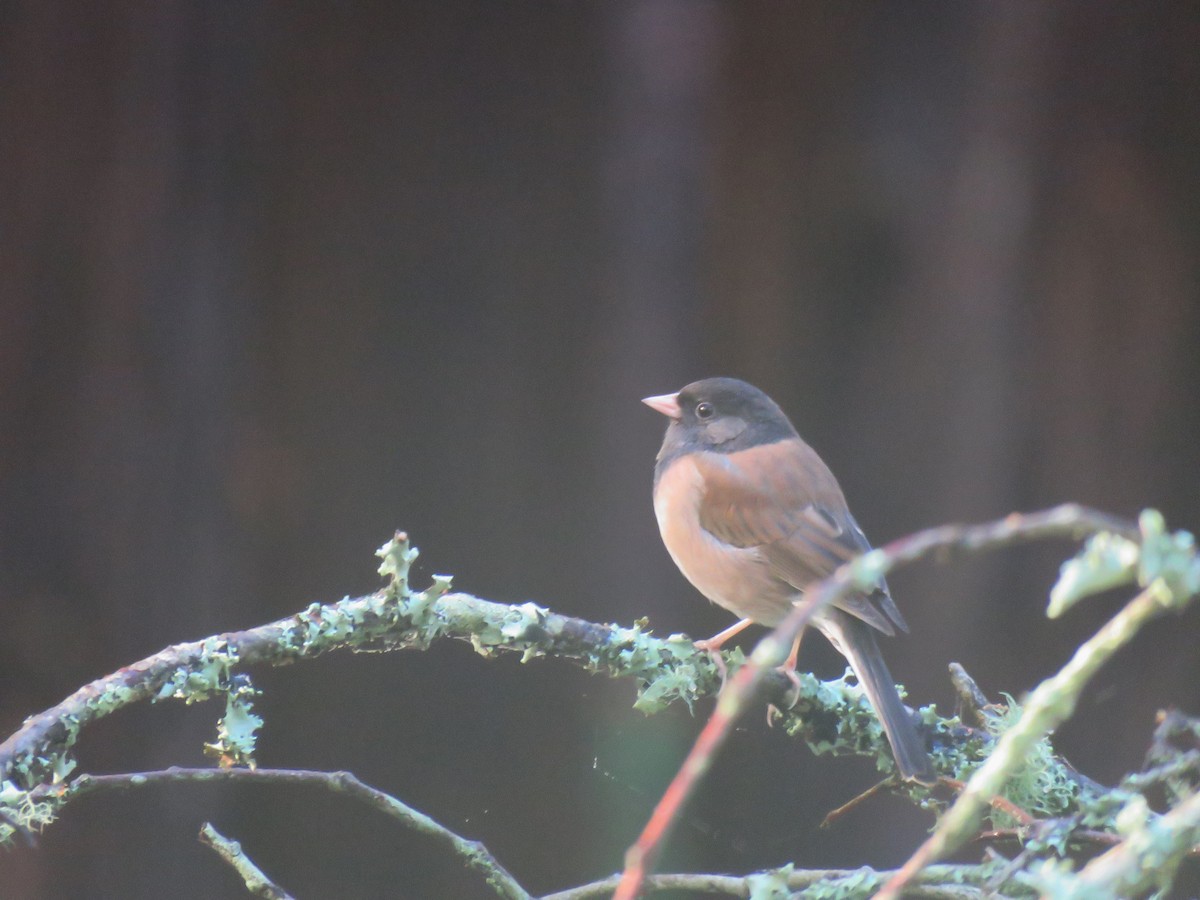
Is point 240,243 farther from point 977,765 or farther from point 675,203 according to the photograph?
point 977,765

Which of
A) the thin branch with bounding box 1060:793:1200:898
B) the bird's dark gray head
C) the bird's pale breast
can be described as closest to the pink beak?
the bird's dark gray head

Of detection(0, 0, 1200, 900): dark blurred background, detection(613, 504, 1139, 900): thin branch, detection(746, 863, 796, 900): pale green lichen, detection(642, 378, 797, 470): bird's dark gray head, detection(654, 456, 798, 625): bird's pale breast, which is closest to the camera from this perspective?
detection(613, 504, 1139, 900): thin branch

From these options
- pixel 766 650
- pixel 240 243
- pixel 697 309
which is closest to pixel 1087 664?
pixel 766 650

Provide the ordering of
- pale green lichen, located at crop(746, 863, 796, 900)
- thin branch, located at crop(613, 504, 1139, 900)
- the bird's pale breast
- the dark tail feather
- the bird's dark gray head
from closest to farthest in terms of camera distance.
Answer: thin branch, located at crop(613, 504, 1139, 900), pale green lichen, located at crop(746, 863, 796, 900), the dark tail feather, the bird's pale breast, the bird's dark gray head

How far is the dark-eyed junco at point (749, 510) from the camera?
1.67 m

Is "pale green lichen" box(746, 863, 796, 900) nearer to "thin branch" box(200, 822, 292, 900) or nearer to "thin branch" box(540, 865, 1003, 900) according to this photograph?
"thin branch" box(540, 865, 1003, 900)

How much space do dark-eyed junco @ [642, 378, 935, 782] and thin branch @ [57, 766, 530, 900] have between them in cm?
68

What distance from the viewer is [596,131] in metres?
1.65

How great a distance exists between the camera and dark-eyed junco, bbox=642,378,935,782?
5.49 feet

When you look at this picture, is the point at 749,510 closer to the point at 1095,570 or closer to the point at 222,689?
the point at 222,689

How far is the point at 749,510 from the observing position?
6.08 ft

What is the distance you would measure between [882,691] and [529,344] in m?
0.73

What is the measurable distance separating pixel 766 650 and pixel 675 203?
138 centimetres

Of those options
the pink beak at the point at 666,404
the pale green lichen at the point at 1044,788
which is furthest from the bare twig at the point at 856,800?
the pink beak at the point at 666,404
